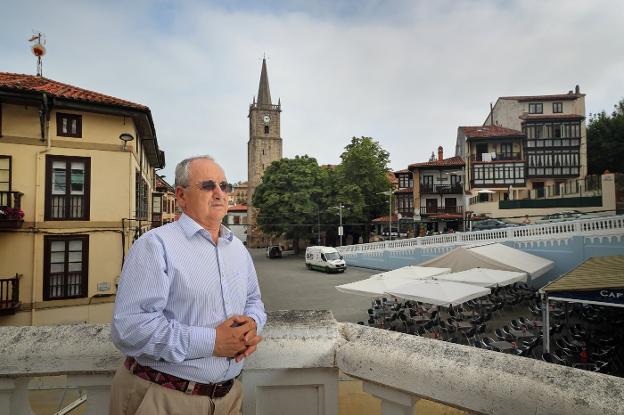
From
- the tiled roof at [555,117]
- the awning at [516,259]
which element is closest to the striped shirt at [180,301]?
the awning at [516,259]

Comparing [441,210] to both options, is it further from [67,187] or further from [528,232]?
[67,187]

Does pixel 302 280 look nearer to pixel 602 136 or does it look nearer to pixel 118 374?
pixel 118 374

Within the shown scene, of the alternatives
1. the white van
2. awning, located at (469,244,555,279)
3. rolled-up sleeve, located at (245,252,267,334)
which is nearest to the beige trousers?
rolled-up sleeve, located at (245,252,267,334)

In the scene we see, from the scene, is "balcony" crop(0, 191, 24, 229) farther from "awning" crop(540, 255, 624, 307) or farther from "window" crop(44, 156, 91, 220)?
"awning" crop(540, 255, 624, 307)

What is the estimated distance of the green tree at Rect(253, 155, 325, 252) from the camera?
4422cm

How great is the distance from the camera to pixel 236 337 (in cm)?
Result: 160

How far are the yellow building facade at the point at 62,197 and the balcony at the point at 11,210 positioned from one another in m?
0.03

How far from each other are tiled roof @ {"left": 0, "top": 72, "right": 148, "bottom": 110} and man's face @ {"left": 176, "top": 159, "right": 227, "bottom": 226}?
13.6m

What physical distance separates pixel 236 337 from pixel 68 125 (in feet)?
49.3

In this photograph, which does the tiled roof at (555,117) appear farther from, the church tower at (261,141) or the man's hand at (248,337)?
the man's hand at (248,337)

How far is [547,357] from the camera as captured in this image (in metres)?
7.98

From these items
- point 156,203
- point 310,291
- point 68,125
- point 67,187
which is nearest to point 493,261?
point 310,291

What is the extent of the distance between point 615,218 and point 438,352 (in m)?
19.3

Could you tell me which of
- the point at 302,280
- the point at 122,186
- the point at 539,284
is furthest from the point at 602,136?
the point at 122,186
